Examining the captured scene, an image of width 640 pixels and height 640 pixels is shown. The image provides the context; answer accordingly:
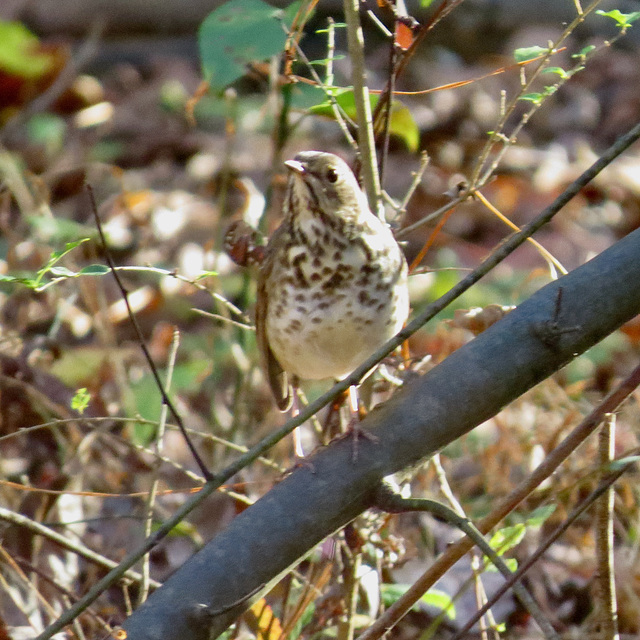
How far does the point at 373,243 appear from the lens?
2127 millimetres

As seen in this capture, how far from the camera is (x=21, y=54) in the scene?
18.6 feet

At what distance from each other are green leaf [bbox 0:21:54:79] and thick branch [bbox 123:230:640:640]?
465cm

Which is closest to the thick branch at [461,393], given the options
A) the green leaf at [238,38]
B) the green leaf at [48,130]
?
the green leaf at [238,38]

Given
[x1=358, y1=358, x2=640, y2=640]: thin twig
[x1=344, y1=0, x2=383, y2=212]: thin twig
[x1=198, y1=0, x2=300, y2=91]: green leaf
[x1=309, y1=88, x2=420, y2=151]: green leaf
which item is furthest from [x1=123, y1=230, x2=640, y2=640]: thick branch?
[x1=198, y1=0, x2=300, y2=91]: green leaf

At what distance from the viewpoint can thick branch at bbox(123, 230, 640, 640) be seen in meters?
1.43

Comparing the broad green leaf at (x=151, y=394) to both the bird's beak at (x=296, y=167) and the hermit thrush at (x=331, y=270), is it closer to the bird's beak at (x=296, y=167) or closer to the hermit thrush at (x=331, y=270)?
the hermit thrush at (x=331, y=270)

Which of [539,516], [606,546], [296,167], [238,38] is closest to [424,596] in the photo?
[539,516]

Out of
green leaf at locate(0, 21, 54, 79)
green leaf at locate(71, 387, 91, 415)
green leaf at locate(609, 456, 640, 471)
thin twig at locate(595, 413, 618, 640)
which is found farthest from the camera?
green leaf at locate(0, 21, 54, 79)

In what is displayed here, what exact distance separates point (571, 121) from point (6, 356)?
4.79 metres

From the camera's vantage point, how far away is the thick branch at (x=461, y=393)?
56.2 inches

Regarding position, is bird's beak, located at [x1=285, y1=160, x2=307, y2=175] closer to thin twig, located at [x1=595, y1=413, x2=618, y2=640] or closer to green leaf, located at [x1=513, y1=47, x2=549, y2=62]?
green leaf, located at [x1=513, y1=47, x2=549, y2=62]

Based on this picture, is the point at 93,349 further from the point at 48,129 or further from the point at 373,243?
the point at 48,129

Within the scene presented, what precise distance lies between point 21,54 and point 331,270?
416cm

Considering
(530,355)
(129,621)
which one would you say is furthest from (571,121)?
(129,621)
